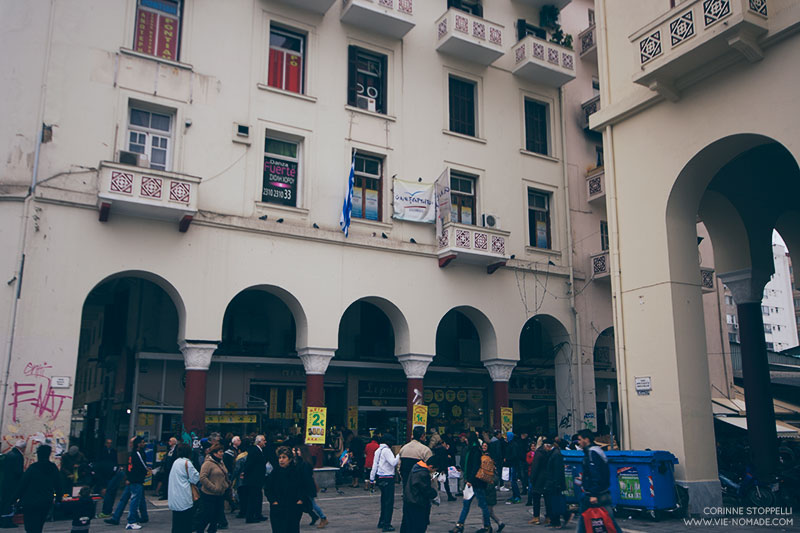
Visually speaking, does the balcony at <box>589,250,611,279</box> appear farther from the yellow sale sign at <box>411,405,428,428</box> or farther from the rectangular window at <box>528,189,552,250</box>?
the yellow sale sign at <box>411,405,428,428</box>

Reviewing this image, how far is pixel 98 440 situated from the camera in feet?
74.5

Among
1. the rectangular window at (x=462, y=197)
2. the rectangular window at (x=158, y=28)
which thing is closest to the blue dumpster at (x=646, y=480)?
the rectangular window at (x=462, y=197)

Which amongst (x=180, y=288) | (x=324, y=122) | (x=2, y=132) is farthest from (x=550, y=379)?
(x=2, y=132)

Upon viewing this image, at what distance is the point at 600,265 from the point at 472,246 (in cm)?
555

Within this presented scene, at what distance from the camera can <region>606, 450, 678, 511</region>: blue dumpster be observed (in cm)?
1239

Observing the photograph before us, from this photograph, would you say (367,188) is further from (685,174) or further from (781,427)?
(781,427)

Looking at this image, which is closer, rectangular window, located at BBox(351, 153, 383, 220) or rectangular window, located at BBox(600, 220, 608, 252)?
rectangular window, located at BBox(351, 153, 383, 220)

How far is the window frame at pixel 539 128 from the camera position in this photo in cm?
2469

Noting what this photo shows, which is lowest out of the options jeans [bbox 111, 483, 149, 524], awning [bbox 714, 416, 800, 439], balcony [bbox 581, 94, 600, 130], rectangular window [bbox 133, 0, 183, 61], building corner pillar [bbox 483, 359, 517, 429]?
jeans [bbox 111, 483, 149, 524]

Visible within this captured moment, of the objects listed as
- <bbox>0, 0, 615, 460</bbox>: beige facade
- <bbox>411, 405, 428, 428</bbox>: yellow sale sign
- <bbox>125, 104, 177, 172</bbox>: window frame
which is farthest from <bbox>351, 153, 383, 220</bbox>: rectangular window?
<bbox>411, 405, 428, 428</bbox>: yellow sale sign

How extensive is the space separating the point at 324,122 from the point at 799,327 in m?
82.8

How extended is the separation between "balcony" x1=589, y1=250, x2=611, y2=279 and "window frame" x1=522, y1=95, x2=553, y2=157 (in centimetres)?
413

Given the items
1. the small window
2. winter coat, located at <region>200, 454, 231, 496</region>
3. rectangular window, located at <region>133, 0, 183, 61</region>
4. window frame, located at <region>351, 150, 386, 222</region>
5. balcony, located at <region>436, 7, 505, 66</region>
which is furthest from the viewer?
the small window

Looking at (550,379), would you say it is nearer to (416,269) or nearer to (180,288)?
(416,269)
